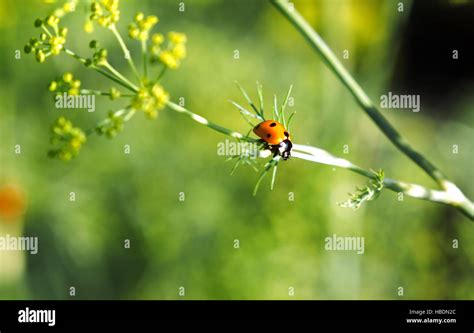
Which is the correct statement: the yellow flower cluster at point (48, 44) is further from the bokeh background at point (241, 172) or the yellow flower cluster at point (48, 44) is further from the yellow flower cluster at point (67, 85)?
the bokeh background at point (241, 172)

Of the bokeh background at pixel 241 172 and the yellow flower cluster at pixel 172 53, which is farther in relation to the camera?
the bokeh background at pixel 241 172

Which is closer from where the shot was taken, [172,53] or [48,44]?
[172,53]

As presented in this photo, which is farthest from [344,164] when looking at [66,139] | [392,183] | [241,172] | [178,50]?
[241,172]

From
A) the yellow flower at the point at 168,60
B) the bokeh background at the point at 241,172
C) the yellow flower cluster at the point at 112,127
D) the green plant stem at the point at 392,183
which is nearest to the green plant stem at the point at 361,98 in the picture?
the green plant stem at the point at 392,183

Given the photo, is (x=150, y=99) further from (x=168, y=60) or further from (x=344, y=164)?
(x=344, y=164)

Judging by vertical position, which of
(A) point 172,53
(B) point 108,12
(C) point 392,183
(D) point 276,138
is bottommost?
(C) point 392,183
